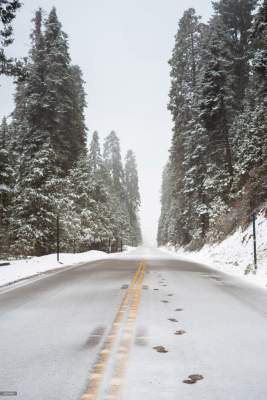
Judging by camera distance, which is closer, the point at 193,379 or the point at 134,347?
the point at 193,379

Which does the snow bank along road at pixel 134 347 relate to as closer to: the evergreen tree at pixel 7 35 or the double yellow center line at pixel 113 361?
the double yellow center line at pixel 113 361

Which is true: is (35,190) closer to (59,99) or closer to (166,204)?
(59,99)

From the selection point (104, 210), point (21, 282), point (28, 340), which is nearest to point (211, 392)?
point (28, 340)

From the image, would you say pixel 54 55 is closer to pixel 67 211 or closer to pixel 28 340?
pixel 67 211

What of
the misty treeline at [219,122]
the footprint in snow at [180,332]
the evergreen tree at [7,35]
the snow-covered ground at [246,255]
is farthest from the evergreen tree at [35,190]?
the footprint in snow at [180,332]

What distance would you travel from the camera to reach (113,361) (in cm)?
428

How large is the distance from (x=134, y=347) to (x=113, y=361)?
62 cm

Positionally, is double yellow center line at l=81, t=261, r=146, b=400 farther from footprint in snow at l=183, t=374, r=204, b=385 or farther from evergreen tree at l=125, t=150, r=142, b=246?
evergreen tree at l=125, t=150, r=142, b=246

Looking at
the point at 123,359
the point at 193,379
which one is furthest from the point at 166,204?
the point at 193,379

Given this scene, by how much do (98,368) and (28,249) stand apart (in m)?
22.5

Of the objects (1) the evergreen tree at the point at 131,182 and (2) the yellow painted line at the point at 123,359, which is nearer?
(2) the yellow painted line at the point at 123,359

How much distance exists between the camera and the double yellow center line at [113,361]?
11.2 feet

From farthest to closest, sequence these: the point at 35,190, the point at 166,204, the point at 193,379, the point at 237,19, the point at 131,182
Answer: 1. the point at 131,182
2. the point at 166,204
3. the point at 237,19
4. the point at 35,190
5. the point at 193,379

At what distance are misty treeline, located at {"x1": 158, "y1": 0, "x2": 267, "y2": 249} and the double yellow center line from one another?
1669cm
